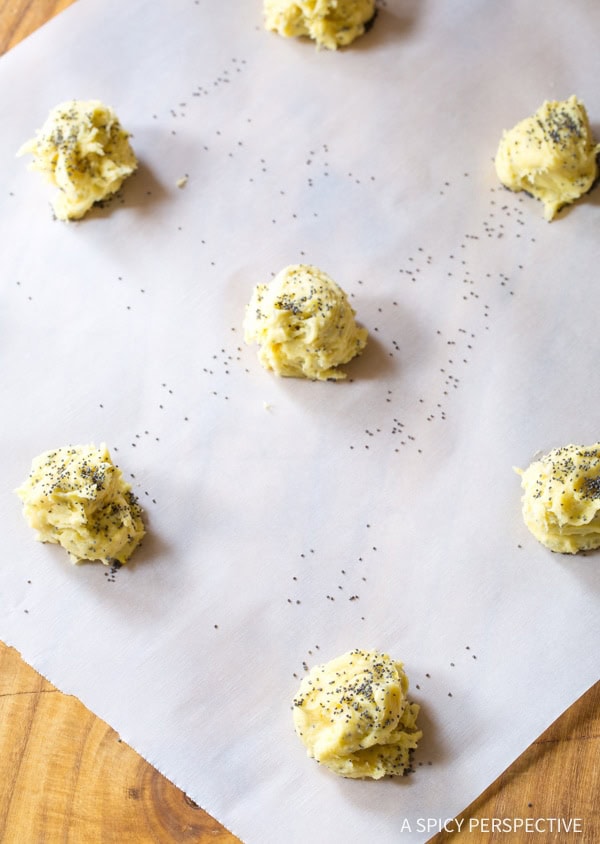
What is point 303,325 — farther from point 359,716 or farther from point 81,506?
point 359,716

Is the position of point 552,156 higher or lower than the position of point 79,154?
lower

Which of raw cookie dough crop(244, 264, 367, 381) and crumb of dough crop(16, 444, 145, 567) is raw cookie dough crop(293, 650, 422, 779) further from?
raw cookie dough crop(244, 264, 367, 381)

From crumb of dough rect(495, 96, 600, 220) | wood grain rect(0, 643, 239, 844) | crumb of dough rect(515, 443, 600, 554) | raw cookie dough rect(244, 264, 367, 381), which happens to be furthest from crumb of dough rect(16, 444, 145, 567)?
crumb of dough rect(495, 96, 600, 220)

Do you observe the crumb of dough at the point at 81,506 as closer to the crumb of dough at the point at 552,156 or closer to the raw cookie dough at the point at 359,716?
the raw cookie dough at the point at 359,716

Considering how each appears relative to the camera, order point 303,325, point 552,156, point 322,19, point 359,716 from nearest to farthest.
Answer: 1. point 359,716
2. point 303,325
3. point 552,156
4. point 322,19

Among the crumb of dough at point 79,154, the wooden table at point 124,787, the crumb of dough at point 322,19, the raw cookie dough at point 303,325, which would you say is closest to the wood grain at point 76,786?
the wooden table at point 124,787

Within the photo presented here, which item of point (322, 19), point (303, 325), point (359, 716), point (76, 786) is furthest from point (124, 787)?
point (322, 19)
